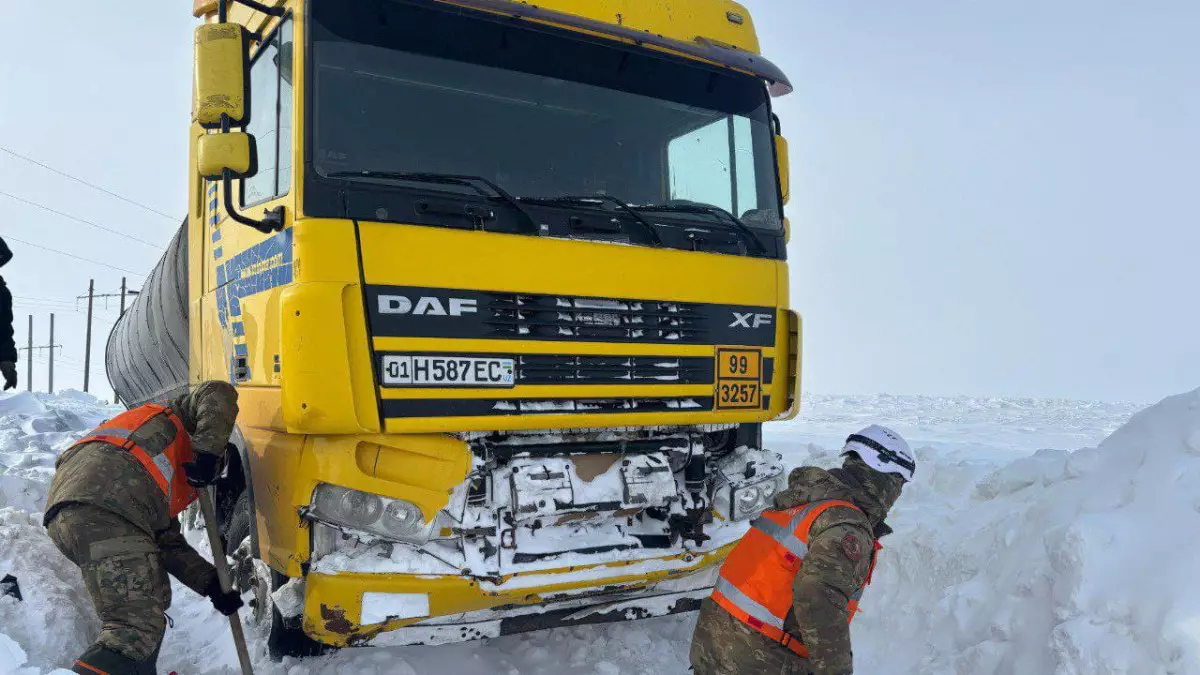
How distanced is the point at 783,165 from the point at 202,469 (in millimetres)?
3429

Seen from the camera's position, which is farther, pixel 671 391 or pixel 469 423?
pixel 671 391

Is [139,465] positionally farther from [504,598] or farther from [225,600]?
[504,598]

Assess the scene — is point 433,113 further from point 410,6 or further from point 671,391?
point 671,391

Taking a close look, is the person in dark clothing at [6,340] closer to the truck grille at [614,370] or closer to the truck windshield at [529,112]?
the truck windshield at [529,112]

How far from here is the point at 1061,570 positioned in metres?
3.62

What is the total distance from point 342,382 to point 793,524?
70.8 inches

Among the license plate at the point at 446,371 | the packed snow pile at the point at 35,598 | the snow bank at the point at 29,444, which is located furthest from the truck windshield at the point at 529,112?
the snow bank at the point at 29,444

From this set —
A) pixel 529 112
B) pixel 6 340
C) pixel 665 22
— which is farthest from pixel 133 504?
pixel 665 22

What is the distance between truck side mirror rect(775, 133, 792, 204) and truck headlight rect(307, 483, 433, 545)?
8.83 ft

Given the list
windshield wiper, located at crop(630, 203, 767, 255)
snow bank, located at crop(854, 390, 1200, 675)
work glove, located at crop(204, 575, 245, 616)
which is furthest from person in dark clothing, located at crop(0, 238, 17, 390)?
snow bank, located at crop(854, 390, 1200, 675)

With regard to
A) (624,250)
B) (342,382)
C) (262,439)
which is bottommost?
(262,439)

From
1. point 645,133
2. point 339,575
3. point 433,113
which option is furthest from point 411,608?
point 645,133

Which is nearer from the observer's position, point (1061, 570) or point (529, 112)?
point (1061, 570)

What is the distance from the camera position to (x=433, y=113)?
355cm
